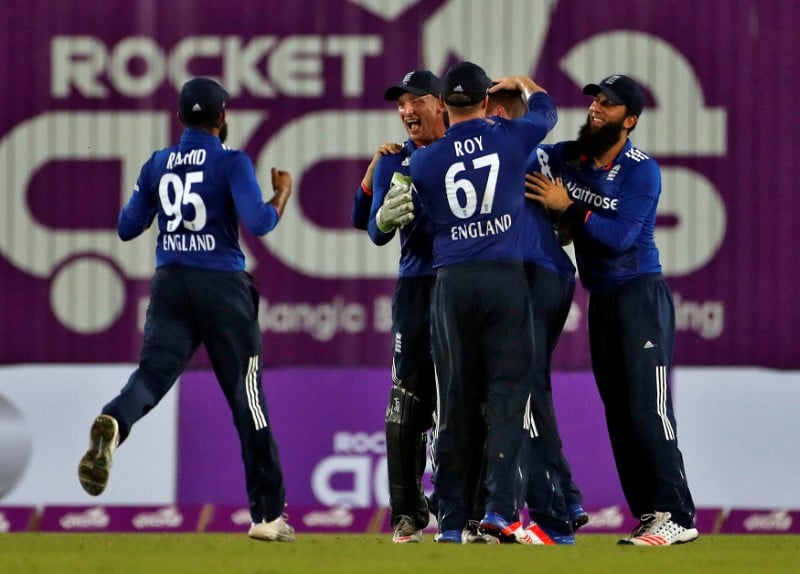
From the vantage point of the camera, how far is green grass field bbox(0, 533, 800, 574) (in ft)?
21.0

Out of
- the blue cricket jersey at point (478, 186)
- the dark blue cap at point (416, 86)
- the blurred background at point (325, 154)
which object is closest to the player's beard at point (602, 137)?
the blue cricket jersey at point (478, 186)

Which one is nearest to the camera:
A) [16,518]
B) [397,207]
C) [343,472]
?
[397,207]

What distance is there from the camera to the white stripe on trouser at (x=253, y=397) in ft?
25.6

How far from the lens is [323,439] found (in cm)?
1191

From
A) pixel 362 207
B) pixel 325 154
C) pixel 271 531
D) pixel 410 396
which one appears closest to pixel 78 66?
pixel 325 154

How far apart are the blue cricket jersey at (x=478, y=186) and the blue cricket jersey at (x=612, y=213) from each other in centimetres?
47

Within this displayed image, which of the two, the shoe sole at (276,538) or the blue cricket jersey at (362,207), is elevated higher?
the blue cricket jersey at (362,207)

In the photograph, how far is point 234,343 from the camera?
25.6 ft

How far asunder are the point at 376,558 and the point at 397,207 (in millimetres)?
1547

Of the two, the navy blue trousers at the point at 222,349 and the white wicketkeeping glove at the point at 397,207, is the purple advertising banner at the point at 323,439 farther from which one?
the white wicketkeeping glove at the point at 397,207

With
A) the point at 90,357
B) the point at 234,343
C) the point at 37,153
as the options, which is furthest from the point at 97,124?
the point at 234,343

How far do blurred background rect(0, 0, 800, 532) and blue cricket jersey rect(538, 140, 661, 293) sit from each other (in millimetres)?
4092

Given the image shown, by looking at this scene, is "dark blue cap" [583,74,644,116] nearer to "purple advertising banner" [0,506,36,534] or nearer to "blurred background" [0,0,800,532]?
"blurred background" [0,0,800,532]

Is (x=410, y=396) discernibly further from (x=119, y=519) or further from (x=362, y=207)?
(x=119, y=519)
